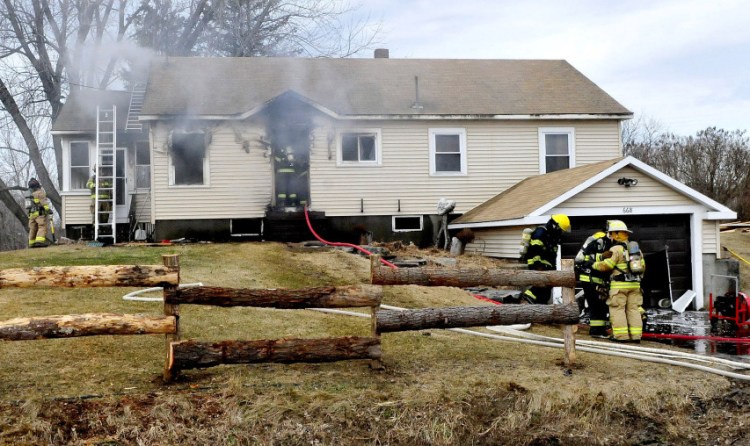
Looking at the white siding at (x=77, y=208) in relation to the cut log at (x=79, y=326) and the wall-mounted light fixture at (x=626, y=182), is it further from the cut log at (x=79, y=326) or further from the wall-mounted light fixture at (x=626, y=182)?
the cut log at (x=79, y=326)

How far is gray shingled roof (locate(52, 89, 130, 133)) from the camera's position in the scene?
63.3ft

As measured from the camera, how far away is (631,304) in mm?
8906

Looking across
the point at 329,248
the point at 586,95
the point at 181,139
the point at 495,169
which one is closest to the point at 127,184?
the point at 181,139

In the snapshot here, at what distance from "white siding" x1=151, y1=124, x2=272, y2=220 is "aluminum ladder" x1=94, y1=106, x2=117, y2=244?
1.36 m

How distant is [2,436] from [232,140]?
14.3 m

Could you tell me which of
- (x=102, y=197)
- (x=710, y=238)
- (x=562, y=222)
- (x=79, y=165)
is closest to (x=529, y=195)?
(x=710, y=238)

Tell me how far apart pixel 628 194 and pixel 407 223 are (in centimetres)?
624

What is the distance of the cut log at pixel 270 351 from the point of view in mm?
5656

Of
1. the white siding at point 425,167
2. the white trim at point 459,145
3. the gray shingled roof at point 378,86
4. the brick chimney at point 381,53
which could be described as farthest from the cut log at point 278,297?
the brick chimney at point 381,53

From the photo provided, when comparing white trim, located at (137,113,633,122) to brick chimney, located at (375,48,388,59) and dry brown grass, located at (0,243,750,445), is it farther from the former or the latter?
dry brown grass, located at (0,243,750,445)

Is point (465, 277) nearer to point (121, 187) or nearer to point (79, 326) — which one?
point (79, 326)

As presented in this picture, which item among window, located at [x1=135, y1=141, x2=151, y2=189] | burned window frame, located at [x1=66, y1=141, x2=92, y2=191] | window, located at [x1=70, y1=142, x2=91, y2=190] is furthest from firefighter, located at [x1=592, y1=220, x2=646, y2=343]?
window, located at [x1=70, y1=142, x2=91, y2=190]

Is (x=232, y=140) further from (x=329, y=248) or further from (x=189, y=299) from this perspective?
(x=189, y=299)

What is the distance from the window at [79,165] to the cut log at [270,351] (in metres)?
15.6
